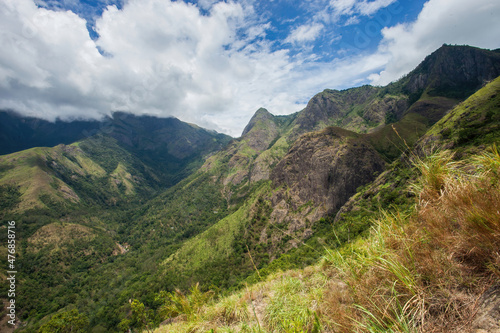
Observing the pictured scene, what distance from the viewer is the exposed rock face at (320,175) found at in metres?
82.8

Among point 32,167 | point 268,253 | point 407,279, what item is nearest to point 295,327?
point 407,279

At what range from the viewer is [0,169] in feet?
568

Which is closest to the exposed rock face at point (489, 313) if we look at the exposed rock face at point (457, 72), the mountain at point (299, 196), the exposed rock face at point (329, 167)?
the mountain at point (299, 196)

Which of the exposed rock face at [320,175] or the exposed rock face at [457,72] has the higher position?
the exposed rock face at [457,72]

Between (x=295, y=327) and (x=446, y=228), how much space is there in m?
2.49

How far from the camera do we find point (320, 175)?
91250 millimetres

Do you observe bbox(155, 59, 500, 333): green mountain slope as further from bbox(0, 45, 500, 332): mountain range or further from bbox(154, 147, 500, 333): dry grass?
bbox(0, 45, 500, 332): mountain range

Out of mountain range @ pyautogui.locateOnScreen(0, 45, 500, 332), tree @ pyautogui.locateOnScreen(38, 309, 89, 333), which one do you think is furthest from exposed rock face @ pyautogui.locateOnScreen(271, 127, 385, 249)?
tree @ pyautogui.locateOnScreen(38, 309, 89, 333)

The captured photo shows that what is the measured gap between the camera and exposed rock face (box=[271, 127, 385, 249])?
82.8 m

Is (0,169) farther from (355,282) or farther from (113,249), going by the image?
(355,282)

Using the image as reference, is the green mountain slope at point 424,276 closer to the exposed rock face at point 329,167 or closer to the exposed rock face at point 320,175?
the exposed rock face at point 320,175

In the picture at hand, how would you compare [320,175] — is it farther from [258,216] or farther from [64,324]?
[64,324]

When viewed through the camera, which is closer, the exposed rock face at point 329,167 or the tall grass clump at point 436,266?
the tall grass clump at point 436,266

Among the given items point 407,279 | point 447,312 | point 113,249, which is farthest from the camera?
point 113,249
